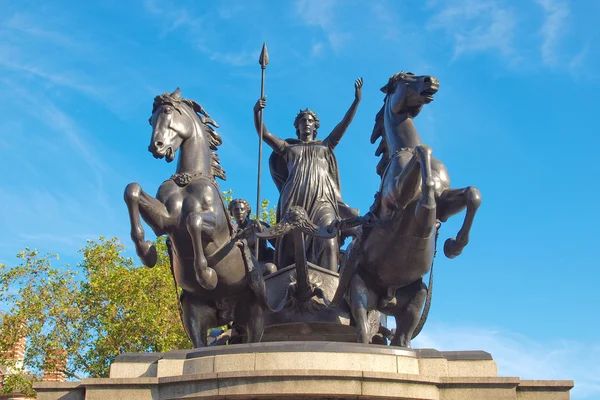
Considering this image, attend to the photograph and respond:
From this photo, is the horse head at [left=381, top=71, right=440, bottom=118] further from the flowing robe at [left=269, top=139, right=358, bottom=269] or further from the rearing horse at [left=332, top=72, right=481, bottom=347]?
the flowing robe at [left=269, top=139, right=358, bottom=269]

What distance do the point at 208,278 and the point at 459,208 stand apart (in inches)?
131

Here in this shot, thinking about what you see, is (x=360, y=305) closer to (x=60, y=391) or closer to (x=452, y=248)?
(x=452, y=248)

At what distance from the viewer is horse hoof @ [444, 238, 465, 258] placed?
31.6ft

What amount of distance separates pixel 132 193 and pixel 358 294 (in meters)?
3.15

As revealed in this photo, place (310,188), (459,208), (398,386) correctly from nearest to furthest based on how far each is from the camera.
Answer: (398,386) < (459,208) < (310,188)

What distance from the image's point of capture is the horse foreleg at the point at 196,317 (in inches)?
416

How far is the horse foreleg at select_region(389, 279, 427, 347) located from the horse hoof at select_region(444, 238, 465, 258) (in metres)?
0.72

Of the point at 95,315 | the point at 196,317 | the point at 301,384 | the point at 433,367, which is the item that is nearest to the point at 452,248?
the point at 433,367

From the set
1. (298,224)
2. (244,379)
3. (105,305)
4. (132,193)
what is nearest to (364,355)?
(244,379)

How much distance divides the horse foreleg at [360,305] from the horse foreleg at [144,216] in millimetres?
2525

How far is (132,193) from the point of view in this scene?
31.6ft

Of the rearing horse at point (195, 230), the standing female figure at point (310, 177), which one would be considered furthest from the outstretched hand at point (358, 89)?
the rearing horse at point (195, 230)

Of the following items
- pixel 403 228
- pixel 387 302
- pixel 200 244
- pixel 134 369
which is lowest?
pixel 134 369

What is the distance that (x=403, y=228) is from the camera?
9695 mm
